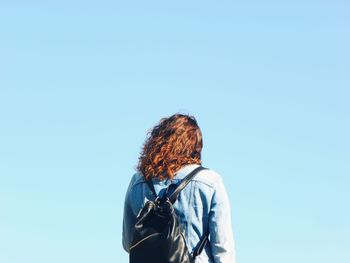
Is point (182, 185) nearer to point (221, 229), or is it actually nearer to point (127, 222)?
point (221, 229)

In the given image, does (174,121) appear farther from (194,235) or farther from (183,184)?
(194,235)

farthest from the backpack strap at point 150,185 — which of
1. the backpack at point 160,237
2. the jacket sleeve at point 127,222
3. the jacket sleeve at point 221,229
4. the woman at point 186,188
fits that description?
the jacket sleeve at point 221,229

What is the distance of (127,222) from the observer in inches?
231

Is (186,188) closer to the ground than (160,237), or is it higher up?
higher up

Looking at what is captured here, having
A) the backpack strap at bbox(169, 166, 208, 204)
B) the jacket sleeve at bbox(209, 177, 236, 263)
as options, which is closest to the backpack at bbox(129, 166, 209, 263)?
the backpack strap at bbox(169, 166, 208, 204)

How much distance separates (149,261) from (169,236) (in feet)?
0.76

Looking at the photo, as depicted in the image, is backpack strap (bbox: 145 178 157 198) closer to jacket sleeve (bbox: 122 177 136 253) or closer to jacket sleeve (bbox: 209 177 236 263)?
jacket sleeve (bbox: 122 177 136 253)

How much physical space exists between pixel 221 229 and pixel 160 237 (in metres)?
0.45

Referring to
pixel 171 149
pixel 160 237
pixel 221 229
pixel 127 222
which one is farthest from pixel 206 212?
pixel 127 222

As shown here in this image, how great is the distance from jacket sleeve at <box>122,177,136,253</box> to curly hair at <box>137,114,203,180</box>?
30 cm

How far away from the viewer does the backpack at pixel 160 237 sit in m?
5.36

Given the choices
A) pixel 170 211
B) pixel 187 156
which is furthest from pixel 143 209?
pixel 187 156

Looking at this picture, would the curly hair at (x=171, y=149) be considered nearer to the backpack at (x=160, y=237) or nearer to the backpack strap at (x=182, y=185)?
the backpack strap at (x=182, y=185)

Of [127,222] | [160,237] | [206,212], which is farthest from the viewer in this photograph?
[127,222]
